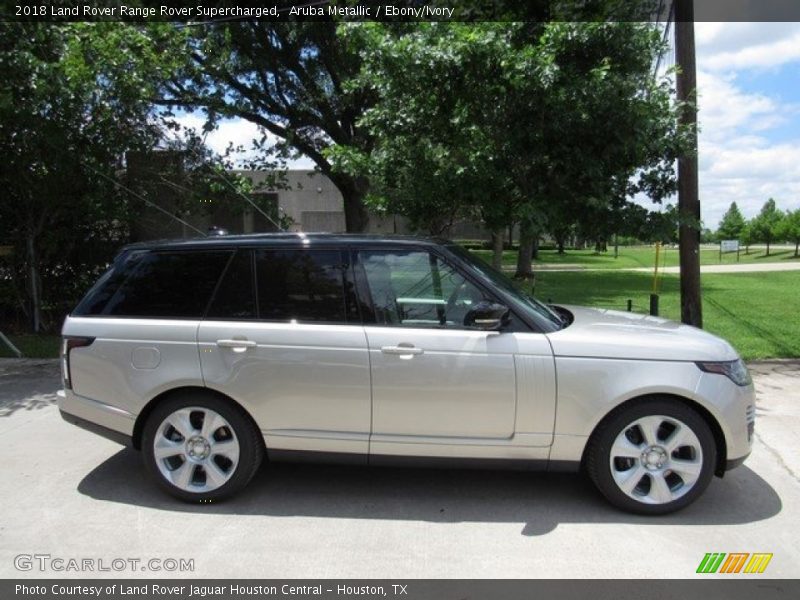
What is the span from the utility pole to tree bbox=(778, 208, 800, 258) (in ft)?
157

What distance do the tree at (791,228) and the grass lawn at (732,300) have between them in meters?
30.5

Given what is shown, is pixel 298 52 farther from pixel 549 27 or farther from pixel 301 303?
pixel 301 303

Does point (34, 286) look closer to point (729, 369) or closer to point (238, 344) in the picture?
point (238, 344)

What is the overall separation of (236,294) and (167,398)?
2.60 feet

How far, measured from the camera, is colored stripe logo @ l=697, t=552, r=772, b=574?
3260 mm

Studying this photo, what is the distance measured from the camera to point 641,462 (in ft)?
12.4

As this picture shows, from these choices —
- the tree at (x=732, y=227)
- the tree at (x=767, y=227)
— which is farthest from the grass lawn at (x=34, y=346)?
the tree at (x=732, y=227)

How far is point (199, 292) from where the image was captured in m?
4.13

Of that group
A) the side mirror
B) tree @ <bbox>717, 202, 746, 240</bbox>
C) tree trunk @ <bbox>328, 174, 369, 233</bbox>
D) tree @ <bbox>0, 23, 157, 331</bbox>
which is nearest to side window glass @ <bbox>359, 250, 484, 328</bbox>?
the side mirror

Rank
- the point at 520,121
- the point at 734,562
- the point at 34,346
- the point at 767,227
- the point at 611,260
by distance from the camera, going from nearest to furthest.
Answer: the point at 734,562, the point at 520,121, the point at 34,346, the point at 611,260, the point at 767,227

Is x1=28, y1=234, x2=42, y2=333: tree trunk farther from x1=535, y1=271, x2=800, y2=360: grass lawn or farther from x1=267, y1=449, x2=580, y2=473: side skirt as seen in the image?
x1=535, y1=271, x2=800, y2=360: grass lawn

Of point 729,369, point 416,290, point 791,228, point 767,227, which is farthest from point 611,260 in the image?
point 416,290

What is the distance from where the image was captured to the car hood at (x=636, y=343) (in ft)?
12.3

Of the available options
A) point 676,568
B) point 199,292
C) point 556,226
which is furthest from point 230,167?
point 676,568
